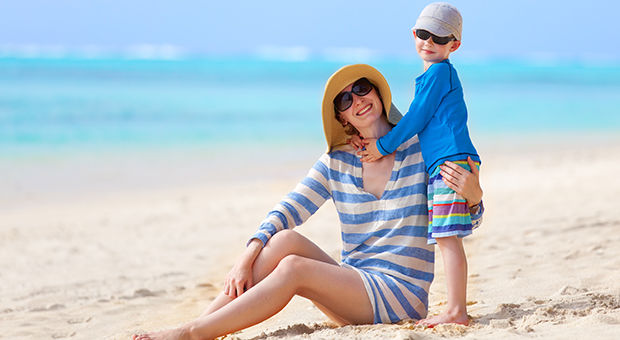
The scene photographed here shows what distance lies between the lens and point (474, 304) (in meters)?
3.54

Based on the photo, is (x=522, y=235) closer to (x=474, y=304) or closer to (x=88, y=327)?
(x=474, y=304)

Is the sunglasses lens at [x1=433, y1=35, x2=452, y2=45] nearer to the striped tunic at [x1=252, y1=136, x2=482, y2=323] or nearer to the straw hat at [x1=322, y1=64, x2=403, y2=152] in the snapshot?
the straw hat at [x1=322, y1=64, x2=403, y2=152]

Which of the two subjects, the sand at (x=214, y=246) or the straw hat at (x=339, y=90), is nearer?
the straw hat at (x=339, y=90)

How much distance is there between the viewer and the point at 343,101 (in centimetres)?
300

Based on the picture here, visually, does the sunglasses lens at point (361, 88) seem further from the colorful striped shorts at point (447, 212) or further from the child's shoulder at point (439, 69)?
the colorful striped shorts at point (447, 212)

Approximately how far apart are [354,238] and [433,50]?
2.82 feet

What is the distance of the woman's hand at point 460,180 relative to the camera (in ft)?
8.99

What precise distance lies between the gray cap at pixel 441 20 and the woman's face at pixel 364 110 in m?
0.34

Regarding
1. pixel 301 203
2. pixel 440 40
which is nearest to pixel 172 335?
pixel 301 203

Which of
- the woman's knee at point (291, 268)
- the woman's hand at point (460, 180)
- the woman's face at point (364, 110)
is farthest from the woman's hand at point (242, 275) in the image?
the woman's hand at point (460, 180)

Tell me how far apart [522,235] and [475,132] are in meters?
9.35

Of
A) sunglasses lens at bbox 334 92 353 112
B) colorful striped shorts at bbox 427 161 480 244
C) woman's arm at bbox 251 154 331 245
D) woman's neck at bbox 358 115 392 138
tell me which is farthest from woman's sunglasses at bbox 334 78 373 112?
colorful striped shorts at bbox 427 161 480 244

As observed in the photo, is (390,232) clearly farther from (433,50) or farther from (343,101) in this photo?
(433,50)

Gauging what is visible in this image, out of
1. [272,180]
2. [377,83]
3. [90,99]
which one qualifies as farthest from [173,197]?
[90,99]
